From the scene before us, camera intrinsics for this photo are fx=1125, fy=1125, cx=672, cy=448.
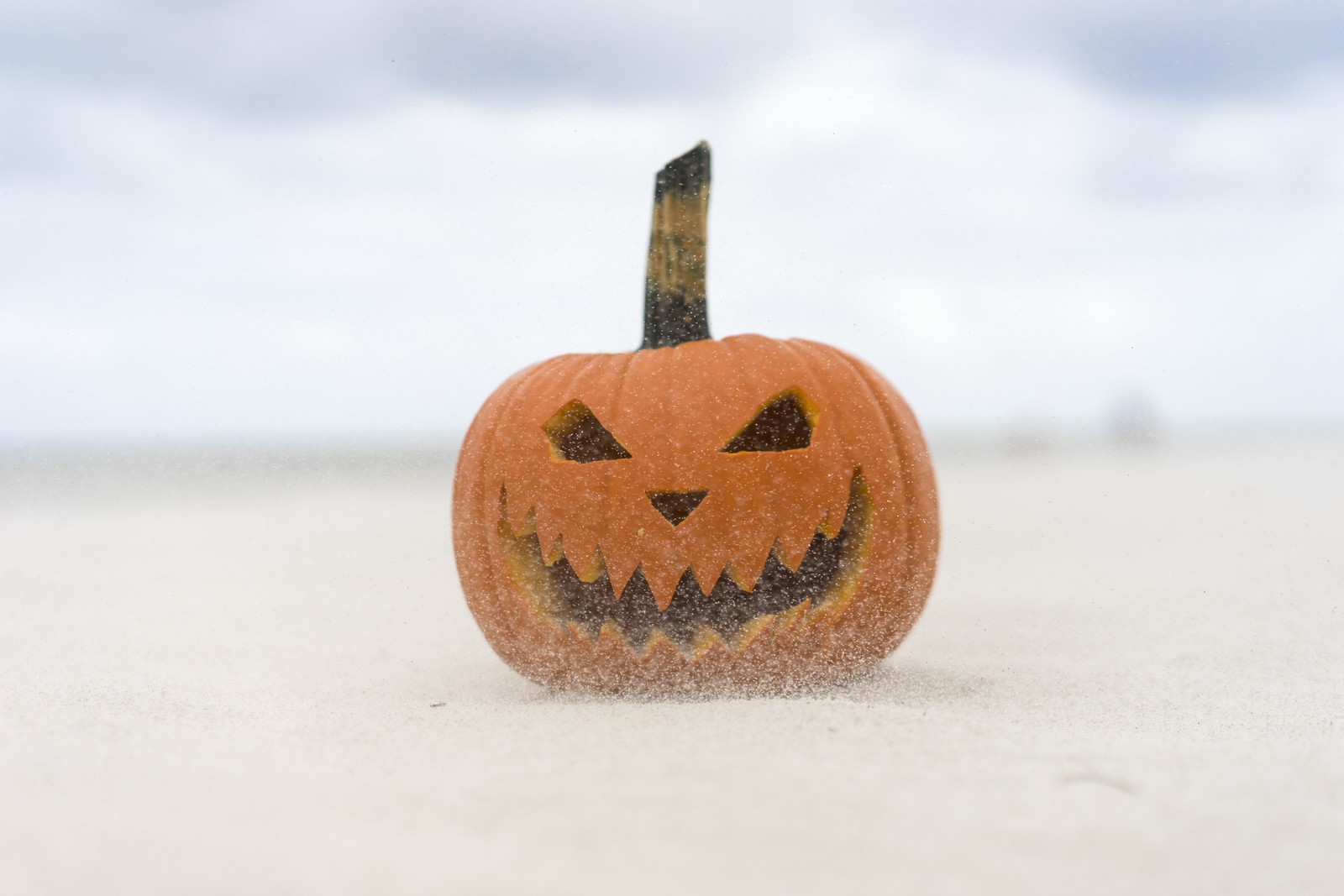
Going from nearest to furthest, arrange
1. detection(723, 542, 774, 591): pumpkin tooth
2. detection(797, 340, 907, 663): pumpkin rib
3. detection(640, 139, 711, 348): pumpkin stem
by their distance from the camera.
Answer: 1. detection(723, 542, 774, 591): pumpkin tooth
2. detection(797, 340, 907, 663): pumpkin rib
3. detection(640, 139, 711, 348): pumpkin stem

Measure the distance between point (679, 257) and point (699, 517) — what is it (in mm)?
1002

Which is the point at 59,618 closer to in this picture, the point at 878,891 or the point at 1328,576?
the point at 878,891

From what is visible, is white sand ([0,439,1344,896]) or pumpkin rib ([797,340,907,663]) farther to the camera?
pumpkin rib ([797,340,907,663])

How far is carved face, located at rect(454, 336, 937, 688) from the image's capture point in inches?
130

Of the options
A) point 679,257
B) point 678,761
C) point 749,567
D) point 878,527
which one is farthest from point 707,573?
point 679,257

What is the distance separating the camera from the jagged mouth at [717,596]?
3451 millimetres

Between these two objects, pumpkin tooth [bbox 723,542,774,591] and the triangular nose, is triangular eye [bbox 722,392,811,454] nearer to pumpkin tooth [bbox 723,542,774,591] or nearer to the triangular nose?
the triangular nose

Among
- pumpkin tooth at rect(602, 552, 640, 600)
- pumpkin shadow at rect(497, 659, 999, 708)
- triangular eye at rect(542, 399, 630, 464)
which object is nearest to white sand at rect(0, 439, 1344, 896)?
pumpkin shadow at rect(497, 659, 999, 708)

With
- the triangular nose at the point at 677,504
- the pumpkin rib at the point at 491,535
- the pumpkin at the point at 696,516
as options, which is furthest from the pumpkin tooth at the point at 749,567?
the pumpkin rib at the point at 491,535

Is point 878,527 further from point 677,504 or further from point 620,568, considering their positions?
point 620,568

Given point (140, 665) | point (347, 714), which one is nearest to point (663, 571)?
point (347, 714)

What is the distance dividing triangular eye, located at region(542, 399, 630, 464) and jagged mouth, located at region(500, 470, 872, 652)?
0.31 meters

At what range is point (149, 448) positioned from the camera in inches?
1108

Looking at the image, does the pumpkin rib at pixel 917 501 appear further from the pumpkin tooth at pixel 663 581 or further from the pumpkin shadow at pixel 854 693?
the pumpkin tooth at pixel 663 581
